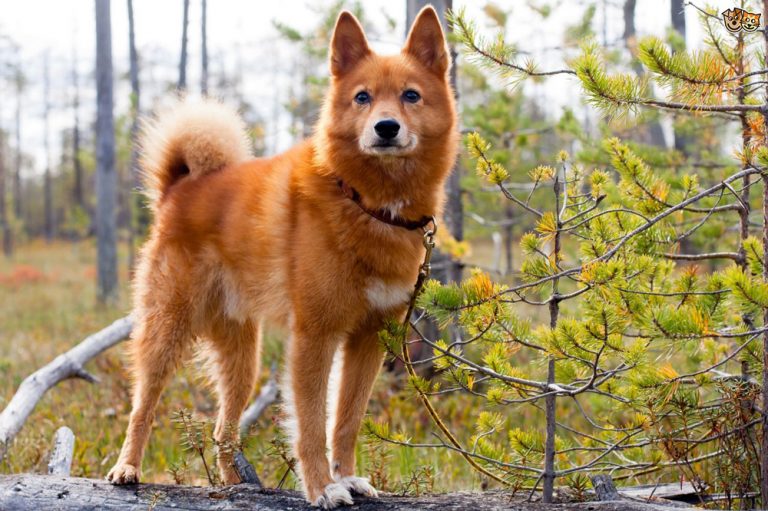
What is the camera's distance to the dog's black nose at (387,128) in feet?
9.08

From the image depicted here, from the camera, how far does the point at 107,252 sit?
40.2 feet

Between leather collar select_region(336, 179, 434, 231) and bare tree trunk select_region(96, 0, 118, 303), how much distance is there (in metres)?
9.56

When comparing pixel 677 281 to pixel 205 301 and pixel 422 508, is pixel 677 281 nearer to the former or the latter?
pixel 422 508

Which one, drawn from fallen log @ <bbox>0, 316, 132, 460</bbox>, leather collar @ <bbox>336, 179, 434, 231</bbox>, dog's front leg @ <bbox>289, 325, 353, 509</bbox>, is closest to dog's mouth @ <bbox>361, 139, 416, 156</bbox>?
leather collar @ <bbox>336, 179, 434, 231</bbox>

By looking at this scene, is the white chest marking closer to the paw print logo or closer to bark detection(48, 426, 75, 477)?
the paw print logo

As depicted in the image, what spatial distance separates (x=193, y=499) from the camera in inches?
107

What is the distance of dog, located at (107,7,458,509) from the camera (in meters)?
2.86

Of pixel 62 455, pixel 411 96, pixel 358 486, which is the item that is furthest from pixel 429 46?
pixel 62 455

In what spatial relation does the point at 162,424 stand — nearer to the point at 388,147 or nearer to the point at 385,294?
the point at 385,294

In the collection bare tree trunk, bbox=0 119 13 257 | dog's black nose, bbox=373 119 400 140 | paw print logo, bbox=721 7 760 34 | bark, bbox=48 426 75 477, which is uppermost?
bare tree trunk, bbox=0 119 13 257

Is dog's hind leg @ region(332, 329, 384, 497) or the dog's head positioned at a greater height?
the dog's head

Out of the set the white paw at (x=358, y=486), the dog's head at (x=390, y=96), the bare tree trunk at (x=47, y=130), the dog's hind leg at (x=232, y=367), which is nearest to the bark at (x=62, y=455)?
the dog's hind leg at (x=232, y=367)

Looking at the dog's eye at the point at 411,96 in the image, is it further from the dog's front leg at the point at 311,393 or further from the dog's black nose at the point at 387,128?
the dog's front leg at the point at 311,393

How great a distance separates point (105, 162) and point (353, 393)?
9946mm
